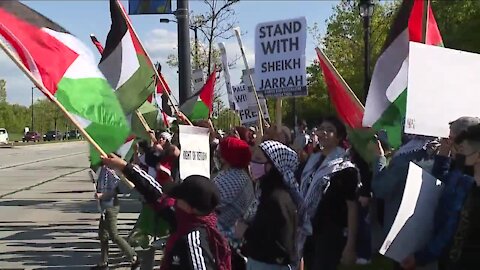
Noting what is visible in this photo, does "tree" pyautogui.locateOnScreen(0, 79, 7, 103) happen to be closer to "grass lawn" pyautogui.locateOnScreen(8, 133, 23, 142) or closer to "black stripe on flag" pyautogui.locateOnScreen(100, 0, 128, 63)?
"grass lawn" pyautogui.locateOnScreen(8, 133, 23, 142)

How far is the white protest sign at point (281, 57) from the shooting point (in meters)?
7.92

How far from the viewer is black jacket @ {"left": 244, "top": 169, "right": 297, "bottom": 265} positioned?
4871 millimetres

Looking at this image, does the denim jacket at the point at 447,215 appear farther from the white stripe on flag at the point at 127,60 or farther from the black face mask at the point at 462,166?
the white stripe on flag at the point at 127,60

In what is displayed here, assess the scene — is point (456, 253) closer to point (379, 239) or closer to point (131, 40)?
point (379, 239)

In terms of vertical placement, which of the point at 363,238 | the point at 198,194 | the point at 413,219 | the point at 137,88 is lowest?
the point at 363,238

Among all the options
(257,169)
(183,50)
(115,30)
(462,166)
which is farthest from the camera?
(183,50)

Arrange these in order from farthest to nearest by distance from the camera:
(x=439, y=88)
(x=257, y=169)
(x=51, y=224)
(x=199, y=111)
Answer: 1. (x=51, y=224)
2. (x=199, y=111)
3. (x=257, y=169)
4. (x=439, y=88)

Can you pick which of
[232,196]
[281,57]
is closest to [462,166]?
[232,196]

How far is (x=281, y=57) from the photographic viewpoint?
8062 millimetres

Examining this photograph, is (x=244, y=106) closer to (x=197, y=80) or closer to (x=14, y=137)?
(x=197, y=80)

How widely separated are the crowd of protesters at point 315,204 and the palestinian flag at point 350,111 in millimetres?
57

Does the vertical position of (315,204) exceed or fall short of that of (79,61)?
it falls short

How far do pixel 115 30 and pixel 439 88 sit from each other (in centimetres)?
320

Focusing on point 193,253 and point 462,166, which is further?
point 462,166
